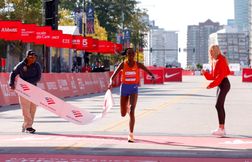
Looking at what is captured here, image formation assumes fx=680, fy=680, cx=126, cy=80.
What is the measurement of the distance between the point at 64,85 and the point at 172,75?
1470 inches

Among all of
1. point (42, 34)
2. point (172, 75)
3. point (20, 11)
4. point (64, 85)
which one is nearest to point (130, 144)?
point (64, 85)

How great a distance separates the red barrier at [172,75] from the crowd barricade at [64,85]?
26.1 m

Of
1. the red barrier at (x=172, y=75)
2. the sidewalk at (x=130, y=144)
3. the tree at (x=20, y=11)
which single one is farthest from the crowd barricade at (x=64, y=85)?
the red barrier at (x=172, y=75)

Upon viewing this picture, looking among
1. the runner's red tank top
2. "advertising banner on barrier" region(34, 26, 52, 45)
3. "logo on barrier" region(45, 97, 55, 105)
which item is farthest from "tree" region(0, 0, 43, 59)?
the runner's red tank top

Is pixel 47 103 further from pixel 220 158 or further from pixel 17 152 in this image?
pixel 220 158

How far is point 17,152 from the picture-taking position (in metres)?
11.2

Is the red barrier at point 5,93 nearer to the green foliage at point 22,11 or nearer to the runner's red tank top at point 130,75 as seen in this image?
the runner's red tank top at point 130,75

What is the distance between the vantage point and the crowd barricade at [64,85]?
26281 mm

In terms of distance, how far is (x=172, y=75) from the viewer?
70.1 meters

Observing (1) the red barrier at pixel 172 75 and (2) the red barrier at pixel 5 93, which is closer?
(2) the red barrier at pixel 5 93

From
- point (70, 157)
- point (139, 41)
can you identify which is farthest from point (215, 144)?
point (139, 41)

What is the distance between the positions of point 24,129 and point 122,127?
2.46 meters

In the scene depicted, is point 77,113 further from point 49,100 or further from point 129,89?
point 129,89

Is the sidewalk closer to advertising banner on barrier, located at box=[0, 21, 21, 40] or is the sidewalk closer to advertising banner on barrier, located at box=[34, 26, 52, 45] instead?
advertising banner on barrier, located at box=[0, 21, 21, 40]
